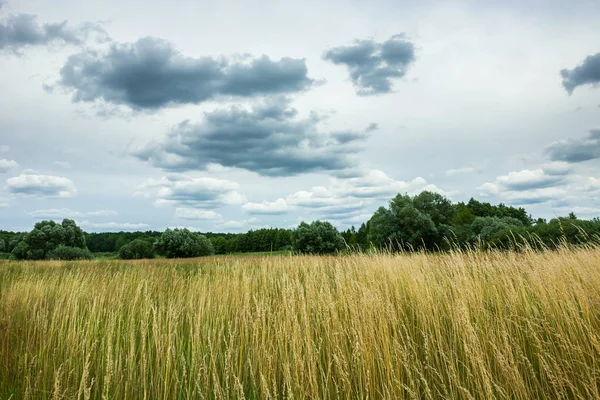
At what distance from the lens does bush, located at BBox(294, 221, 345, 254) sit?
3384 centimetres

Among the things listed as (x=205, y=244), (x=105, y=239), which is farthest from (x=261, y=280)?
(x=105, y=239)

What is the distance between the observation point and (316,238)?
3375 centimetres

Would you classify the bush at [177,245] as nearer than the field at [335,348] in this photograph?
No

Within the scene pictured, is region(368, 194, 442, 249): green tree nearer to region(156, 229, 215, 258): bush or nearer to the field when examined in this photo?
region(156, 229, 215, 258): bush

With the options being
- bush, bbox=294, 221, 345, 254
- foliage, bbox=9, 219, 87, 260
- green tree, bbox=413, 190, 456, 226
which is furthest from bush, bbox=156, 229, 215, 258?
green tree, bbox=413, 190, 456, 226

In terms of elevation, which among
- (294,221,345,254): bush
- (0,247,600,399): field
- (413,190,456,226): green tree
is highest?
(413,190,456,226): green tree

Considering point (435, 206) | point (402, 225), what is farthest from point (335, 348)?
point (435, 206)

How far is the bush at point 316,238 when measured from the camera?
33.8 meters

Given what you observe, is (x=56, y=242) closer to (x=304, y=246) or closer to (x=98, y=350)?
(x=304, y=246)

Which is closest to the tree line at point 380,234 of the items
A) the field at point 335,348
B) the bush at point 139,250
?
the bush at point 139,250

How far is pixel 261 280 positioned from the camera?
26.9ft

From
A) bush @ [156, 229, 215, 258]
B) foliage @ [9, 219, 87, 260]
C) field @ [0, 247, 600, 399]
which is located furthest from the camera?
foliage @ [9, 219, 87, 260]

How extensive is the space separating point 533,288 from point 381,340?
3275 millimetres

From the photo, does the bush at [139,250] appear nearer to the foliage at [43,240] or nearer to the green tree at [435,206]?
the foliage at [43,240]
